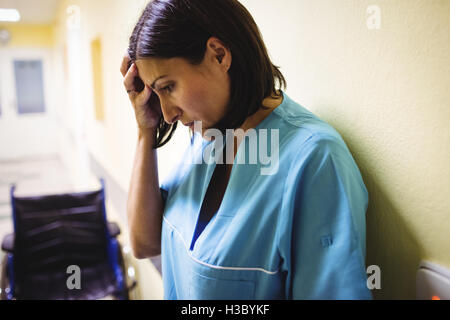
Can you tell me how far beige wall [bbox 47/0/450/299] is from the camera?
625 millimetres

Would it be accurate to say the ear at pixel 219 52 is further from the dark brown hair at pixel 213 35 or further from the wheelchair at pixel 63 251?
the wheelchair at pixel 63 251

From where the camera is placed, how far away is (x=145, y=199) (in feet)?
3.38

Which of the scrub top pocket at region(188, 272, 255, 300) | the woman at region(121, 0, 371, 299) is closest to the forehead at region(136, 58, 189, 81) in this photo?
the woman at region(121, 0, 371, 299)

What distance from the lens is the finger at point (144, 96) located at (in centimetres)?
97

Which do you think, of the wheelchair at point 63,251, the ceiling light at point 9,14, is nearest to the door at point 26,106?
the ceiling light at point 9,14

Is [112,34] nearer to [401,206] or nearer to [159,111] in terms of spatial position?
[159,111]

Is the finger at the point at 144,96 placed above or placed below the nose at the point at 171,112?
above

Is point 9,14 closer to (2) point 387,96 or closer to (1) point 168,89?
(1) point 168,89

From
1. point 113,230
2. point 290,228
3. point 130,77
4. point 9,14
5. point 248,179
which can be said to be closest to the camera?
point 290,228

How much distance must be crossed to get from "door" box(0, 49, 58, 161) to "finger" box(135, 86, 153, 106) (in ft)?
25.6

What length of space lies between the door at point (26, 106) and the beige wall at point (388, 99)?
7981 millimetres

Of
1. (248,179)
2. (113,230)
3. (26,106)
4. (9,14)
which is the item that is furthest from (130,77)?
(26,106)

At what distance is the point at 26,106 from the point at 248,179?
8.65 m

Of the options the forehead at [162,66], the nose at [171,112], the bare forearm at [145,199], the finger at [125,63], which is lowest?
the bare forearm at [145,199]
